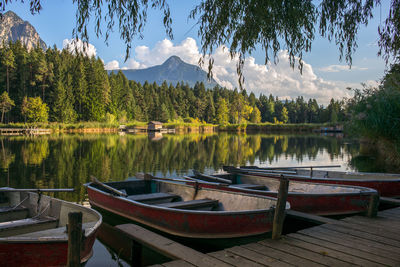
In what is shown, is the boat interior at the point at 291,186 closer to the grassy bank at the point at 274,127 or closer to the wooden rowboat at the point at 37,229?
the wooden rowboat at the point at 37,229

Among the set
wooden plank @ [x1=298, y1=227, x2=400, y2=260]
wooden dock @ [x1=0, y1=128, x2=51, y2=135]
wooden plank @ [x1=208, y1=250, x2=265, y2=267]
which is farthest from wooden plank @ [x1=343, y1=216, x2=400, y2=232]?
wooden dock @ [x1=0, y1=128, x2=51, y2=135]

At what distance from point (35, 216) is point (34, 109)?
6176cm

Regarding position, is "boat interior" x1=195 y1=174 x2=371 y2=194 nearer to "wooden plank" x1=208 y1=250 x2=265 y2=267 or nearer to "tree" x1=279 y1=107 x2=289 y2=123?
"wooden plank" x1=208 y1=250 x2=265 y2=267

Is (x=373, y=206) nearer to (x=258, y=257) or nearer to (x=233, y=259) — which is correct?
(x=258, y=257)

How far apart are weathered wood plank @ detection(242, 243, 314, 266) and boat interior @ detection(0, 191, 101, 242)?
7.72 feet

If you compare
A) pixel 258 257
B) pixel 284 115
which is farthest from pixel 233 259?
pixel 284 115

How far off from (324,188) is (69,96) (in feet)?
222

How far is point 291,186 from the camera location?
847cm

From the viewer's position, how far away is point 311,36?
4031 millimetres

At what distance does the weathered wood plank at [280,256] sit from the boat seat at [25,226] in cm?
338

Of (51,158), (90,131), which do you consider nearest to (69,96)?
(90,131)

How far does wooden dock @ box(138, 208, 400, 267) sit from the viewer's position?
12.7 feet

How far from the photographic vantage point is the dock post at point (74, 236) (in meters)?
3.32

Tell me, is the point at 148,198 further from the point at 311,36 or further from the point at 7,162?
the point at 7,162
